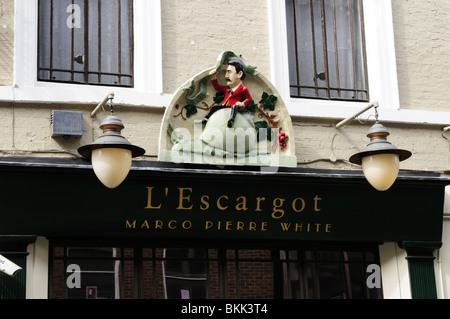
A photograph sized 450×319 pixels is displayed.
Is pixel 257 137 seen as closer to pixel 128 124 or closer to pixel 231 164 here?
pixel 231 164

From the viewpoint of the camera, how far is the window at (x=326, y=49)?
1024 centimetres

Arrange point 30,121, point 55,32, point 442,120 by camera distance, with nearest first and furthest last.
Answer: point 30,121
point 55,32
point 442,120

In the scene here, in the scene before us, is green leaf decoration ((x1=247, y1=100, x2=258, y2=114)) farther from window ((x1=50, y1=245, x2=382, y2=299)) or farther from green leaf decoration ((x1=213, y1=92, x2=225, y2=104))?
window ((x1=50, y1=245, x2=382, y2=299))

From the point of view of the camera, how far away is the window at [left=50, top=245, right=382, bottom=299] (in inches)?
351

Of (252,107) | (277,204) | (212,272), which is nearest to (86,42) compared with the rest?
(252,107)

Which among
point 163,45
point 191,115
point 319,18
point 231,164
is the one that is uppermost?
point 319,18

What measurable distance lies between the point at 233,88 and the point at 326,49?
5.56 feet

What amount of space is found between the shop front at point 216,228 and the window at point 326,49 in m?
1.28


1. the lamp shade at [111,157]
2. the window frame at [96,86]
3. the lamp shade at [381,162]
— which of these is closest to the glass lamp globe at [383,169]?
the lamp shade at [381,162]

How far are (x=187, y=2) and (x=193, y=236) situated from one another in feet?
9.30

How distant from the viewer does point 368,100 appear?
33.9 feet

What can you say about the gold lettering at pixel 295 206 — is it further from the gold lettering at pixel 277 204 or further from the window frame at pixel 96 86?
the window frame at pixel 96 86

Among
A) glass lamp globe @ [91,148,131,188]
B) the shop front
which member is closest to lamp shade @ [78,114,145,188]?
glass lamp globe @ [91,148,131,188]

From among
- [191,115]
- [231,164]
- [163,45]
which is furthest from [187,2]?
[231,164]
